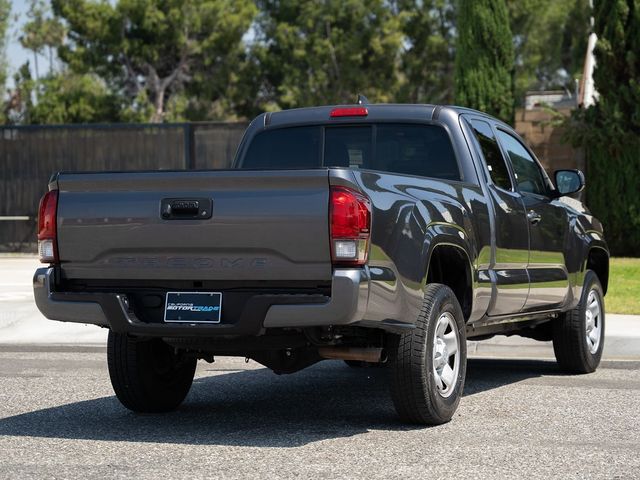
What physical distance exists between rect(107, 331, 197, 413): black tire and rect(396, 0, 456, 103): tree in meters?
51.0

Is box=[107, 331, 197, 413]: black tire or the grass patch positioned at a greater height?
box=[107, 331, 197, 413]: black tire

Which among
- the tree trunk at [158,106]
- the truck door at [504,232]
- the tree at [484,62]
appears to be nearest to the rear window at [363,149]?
the truck door at [504,232]

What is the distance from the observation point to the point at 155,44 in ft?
201

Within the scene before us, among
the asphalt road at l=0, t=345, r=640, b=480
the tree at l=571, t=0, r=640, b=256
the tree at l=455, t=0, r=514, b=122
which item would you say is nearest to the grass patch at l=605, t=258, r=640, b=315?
the tree at l=571, t=0, r=640, b=256

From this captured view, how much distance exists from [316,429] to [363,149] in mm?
2246

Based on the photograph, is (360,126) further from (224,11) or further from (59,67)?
(59,67)

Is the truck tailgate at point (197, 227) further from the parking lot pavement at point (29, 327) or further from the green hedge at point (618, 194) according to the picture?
the green hedge at point (618, 194)

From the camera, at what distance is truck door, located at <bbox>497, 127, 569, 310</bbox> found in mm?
9086

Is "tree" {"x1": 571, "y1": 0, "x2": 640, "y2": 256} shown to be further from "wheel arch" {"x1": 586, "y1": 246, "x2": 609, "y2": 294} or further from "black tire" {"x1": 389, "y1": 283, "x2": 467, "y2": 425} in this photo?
"black tire" {"x1": 389, "y1": 283, "x2": 467, "y2": 425}

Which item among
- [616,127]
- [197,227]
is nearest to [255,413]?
[197,227]

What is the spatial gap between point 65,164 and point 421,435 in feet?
62.9

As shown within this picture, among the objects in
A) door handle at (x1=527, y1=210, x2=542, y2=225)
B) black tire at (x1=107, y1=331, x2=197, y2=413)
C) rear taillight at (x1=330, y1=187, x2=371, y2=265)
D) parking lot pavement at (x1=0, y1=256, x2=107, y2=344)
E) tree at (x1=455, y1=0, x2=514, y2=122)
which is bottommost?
parking lot pavement at (x1=0, y1=256, x2=107, y2=344)

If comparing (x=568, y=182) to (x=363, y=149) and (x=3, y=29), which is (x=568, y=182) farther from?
(x=3, y=29)

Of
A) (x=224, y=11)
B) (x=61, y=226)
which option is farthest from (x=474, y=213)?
(x=224, y=11)
